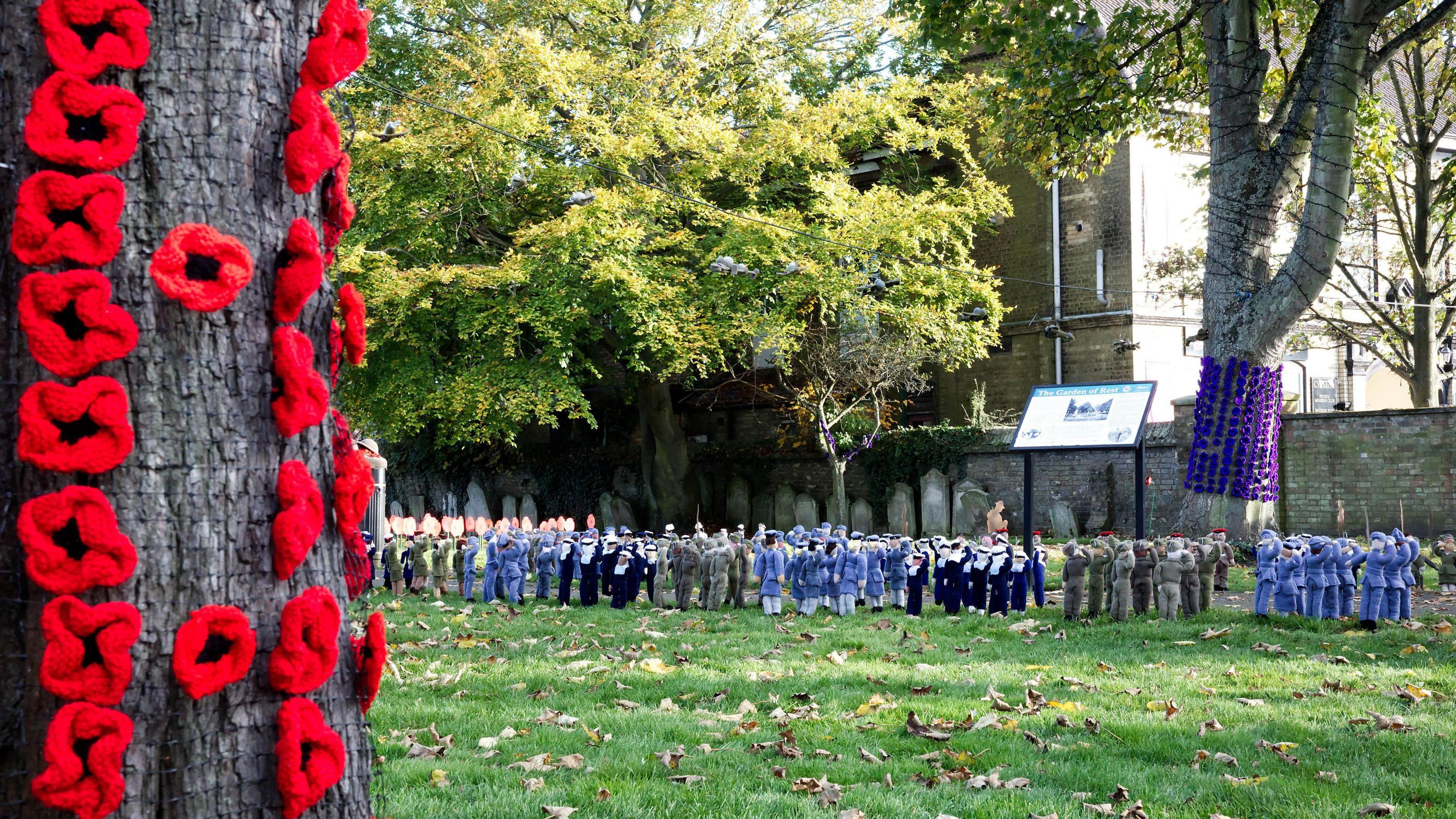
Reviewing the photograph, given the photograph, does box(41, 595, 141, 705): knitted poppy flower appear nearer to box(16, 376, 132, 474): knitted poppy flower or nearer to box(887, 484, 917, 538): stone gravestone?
box(16, 376, 132, 474): knitted poppy flower

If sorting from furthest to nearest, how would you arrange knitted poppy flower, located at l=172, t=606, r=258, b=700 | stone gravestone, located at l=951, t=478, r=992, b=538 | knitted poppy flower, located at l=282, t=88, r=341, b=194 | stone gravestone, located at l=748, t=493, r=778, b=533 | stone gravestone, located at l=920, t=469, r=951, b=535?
stone gravestone, located at l=748, t=493, r=778, b=533, stone gravestone, located at l=920, t=469, r=951, b=535, stone gravestone, located at l=951, t=478, r=992, b=538, knitted poppy flower, located at l=282, t=88, r=341, b=194, knitted poppy flower, located at l=172, t=606, r=258, b=700

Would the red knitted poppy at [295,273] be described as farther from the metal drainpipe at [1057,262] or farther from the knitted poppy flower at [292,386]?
the metal drainpipe at [1057,262]

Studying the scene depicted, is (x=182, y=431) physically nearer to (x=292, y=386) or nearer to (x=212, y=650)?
(x=292, y=386)

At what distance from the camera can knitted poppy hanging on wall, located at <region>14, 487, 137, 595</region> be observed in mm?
2422

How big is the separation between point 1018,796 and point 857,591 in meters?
9.08

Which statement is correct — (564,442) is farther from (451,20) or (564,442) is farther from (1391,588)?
(1391,588)

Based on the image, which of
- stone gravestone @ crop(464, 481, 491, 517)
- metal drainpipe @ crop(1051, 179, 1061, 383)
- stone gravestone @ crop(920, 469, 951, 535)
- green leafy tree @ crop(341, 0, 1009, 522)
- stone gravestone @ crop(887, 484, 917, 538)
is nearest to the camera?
green leafy tree @ crop(341, 0, 1009, 522)

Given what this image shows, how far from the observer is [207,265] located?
262 cm

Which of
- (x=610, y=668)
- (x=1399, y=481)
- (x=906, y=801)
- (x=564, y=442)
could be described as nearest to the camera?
(x=906, y=801)

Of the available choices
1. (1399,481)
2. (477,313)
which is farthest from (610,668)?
(1399,481)

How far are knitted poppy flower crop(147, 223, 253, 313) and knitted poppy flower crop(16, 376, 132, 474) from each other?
0.78 ft

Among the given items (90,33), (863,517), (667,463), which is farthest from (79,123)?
(863,517)

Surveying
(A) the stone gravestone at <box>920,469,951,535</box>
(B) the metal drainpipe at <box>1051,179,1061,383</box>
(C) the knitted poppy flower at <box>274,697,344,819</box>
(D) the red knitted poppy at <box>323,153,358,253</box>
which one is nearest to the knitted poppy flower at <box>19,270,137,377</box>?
(D) the red knitted poppy at <box>323,153,358,253</box>

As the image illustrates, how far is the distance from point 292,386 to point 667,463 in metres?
25.2
